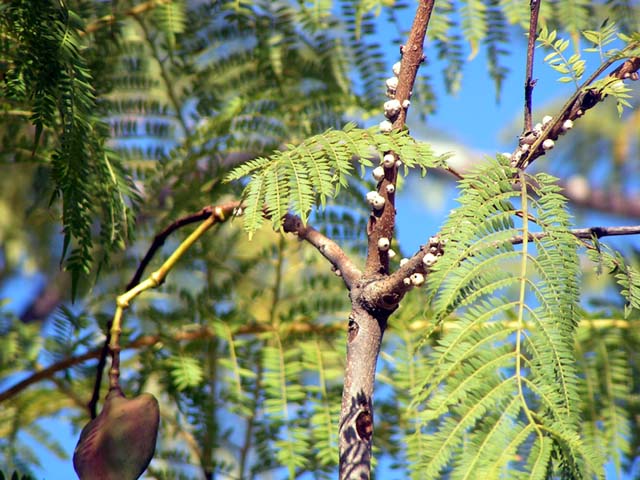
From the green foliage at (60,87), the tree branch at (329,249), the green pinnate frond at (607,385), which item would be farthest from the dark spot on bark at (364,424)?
the green pinnate frond at (607,385)

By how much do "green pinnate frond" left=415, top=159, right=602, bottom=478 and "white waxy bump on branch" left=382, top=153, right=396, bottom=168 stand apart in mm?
70

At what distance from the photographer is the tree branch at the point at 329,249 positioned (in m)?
0.79

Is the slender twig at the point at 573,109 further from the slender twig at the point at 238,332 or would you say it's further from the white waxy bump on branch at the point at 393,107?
the slender twig at the point at 238,332

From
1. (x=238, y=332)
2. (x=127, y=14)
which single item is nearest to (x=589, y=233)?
(x=238, y=332)

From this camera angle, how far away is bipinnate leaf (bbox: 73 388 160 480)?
88cm

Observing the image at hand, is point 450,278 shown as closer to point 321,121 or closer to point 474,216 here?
point 474,216

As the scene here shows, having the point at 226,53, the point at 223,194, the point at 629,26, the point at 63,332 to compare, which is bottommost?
the point at 63,332

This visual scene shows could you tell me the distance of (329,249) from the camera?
2.74 feet

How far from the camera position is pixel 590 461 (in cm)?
69

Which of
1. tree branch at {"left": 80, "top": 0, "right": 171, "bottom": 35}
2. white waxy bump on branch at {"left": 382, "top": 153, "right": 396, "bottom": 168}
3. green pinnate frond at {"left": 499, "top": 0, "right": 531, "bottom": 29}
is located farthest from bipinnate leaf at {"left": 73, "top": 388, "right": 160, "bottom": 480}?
green pinnate frond at {"left": 499, "top": 0, "right": 531, "bottom": 29}

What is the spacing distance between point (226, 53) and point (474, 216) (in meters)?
1.17

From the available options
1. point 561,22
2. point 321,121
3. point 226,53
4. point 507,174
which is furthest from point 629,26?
point 507,174

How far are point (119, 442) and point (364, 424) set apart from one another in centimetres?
31

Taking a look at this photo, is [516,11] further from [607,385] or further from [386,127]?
[386,127]
